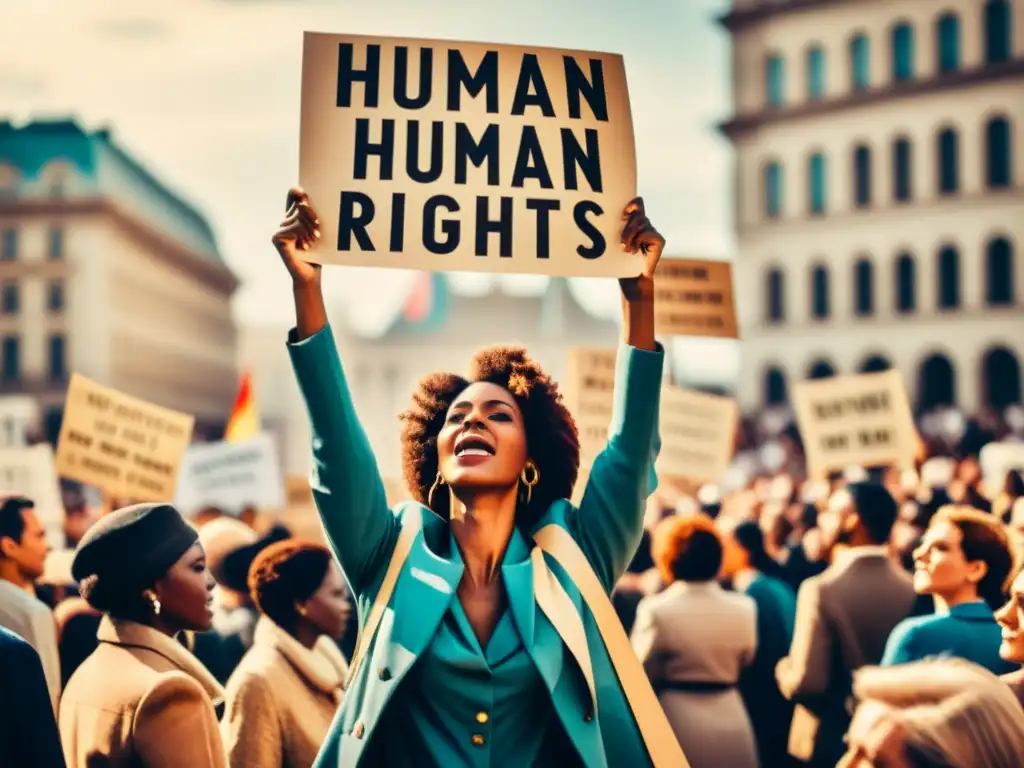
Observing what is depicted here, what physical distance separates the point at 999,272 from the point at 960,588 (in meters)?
42.4

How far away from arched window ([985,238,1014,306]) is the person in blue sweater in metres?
41.6

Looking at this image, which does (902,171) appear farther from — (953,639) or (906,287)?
(953,639)

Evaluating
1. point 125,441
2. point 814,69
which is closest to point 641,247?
point 125,441

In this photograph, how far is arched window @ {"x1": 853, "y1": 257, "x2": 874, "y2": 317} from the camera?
47062 mm

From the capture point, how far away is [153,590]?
3729 millimetres

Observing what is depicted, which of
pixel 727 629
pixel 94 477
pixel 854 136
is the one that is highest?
pixel 854 136

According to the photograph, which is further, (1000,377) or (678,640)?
(1000,377)

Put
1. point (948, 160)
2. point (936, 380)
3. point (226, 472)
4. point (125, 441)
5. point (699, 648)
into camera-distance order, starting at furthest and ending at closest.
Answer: point (936, 380), point (948, 160), point (226, 472), point (125, 441), point (699, 648)

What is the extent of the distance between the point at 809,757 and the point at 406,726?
3.54 m

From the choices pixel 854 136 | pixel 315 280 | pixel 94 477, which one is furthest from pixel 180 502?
pixel 854 136

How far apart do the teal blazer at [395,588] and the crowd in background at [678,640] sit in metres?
0.50

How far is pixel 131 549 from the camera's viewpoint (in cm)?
371

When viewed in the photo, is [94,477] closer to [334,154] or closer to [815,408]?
[815,408]

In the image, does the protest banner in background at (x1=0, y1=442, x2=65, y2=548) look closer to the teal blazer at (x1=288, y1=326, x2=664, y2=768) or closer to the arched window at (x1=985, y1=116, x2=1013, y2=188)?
the teal blazer at (x1=288, y1=326, x2=664, y2=768)
